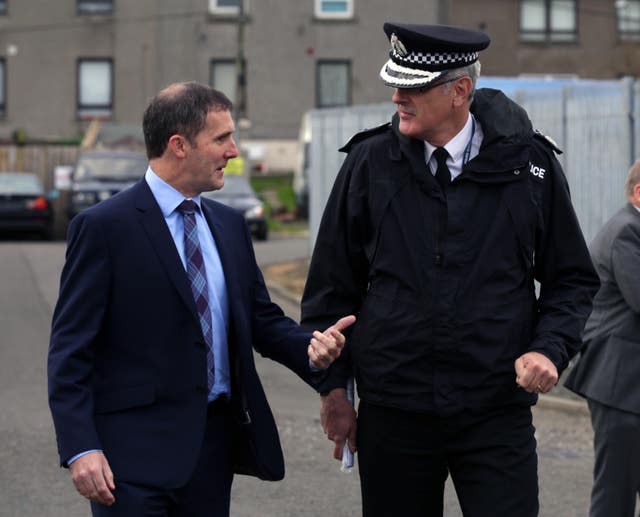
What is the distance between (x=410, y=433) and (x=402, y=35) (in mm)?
1225

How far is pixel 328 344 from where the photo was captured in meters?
4.27

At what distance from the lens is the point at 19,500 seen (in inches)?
307

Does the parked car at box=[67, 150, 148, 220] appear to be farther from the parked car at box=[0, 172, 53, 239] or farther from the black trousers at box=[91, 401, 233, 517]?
the black trousers at box=[91, 401, 233, 517]

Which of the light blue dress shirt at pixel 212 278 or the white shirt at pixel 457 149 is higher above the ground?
the white shirt at pixel 457 149

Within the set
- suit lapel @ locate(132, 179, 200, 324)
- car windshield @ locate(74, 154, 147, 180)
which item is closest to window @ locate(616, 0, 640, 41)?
car windshield @ locate(74, 154, 147, 180)

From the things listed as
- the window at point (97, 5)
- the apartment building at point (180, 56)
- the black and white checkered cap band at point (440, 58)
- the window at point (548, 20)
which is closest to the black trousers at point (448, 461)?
the black and white checkered cap band at point (440, 58)

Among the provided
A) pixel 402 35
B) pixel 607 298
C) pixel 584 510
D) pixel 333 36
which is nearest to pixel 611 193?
pixel 584 510

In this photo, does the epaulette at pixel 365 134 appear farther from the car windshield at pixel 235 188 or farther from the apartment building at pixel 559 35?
the apartment building at pixel 559 35

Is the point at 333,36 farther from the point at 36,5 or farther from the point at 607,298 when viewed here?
the point at 607,298

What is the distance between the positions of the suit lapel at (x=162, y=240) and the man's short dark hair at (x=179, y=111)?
0.17 meters

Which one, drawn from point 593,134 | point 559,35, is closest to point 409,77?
point 593,134

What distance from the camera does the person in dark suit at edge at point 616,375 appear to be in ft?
19.9

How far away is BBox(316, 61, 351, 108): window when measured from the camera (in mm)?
47906

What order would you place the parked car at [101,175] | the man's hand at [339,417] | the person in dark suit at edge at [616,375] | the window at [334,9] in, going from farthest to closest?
1. the window at [334,9]
2. the parked car at [101,175]
3. the person in dark suit at edge at [616,375]
4. the man's hand at [339,417]
